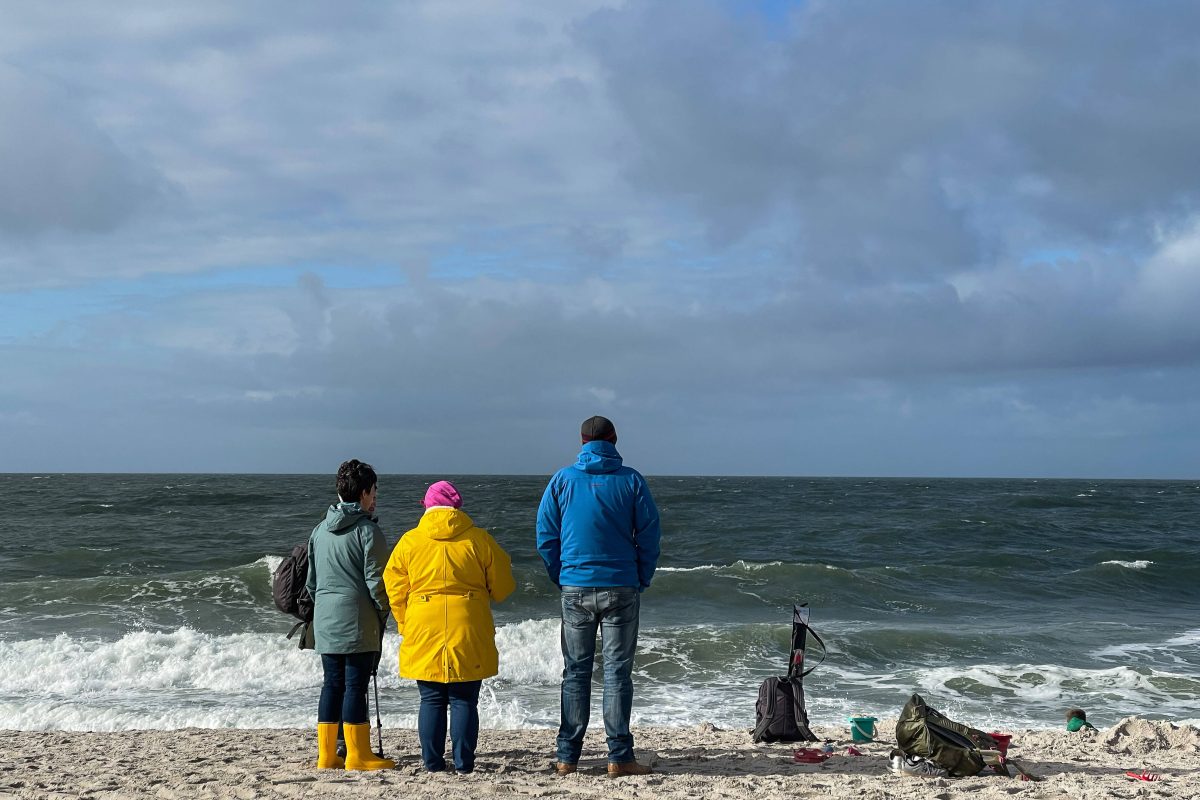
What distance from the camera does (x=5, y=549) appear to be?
23016mm

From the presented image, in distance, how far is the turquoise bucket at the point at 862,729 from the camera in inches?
A: 258

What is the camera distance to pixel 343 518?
4.90m

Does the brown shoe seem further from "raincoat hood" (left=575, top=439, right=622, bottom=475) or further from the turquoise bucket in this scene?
the turquoise bucket

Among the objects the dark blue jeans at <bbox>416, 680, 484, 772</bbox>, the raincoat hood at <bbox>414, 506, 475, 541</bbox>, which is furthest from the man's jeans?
the raincoat hood at <bbox>414, 506, 475, 541</bbox>

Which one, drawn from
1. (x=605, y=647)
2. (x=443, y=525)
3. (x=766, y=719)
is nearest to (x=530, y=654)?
(x=766, y=719)

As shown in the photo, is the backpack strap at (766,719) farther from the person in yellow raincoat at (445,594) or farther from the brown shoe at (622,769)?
the person in yellow raincoat at (445,594)

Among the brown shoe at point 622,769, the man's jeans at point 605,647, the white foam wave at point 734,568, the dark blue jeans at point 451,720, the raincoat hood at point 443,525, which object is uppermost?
the raincoat hood at point 443,525

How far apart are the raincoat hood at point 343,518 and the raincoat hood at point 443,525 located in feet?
1.31

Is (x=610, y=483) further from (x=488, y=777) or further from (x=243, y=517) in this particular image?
(x=243, y=517)

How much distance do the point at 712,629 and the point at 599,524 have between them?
889 centimetres

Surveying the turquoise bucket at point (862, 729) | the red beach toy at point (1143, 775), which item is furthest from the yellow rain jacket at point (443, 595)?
the red beach toy at point (1143, 775)

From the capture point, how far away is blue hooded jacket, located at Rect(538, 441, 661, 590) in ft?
15.6

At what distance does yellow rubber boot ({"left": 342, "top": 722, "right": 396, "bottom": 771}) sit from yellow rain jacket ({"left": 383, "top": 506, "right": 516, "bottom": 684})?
650 mm

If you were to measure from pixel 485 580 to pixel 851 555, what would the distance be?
2166 cm
